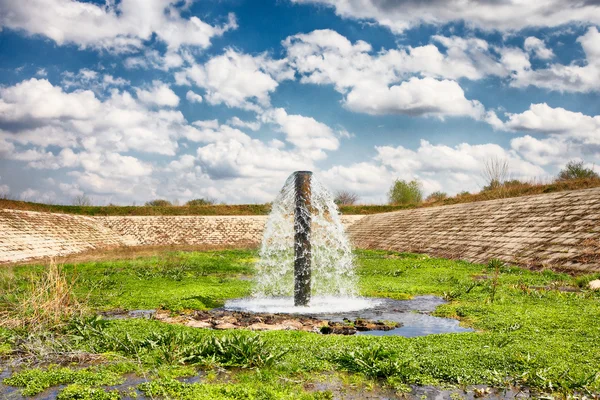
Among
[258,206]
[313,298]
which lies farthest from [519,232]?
[258,206]

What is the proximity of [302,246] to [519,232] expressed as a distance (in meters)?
13.9

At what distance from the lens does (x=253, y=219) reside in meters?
54.0

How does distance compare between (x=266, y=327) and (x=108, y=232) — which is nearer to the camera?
(x=266, y=327)

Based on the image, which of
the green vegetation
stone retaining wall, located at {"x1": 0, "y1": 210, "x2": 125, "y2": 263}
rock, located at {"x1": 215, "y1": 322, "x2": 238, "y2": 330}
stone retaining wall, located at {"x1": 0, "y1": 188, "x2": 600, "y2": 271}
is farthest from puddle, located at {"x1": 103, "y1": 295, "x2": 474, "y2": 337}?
the green vegetation

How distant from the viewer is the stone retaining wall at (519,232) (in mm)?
17312

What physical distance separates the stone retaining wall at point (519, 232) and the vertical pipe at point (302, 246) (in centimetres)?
957

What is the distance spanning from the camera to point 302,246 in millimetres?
11641

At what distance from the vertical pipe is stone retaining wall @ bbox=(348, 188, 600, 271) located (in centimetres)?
957

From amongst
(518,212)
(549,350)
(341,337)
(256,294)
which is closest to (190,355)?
(341,337)

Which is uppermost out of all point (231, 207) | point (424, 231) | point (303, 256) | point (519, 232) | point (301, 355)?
point (231, 207)

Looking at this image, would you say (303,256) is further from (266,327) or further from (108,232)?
(108,232)

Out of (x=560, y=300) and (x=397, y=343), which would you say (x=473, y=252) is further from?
(x=397, y=343)

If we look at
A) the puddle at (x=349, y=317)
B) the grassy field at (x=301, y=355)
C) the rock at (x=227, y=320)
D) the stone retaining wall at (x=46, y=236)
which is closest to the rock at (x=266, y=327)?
the puddle at (x=349, y=317)

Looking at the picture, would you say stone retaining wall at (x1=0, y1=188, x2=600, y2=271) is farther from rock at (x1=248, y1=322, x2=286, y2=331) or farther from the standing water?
rock at (x1=248, y1=322, x2=286, y2=331)
